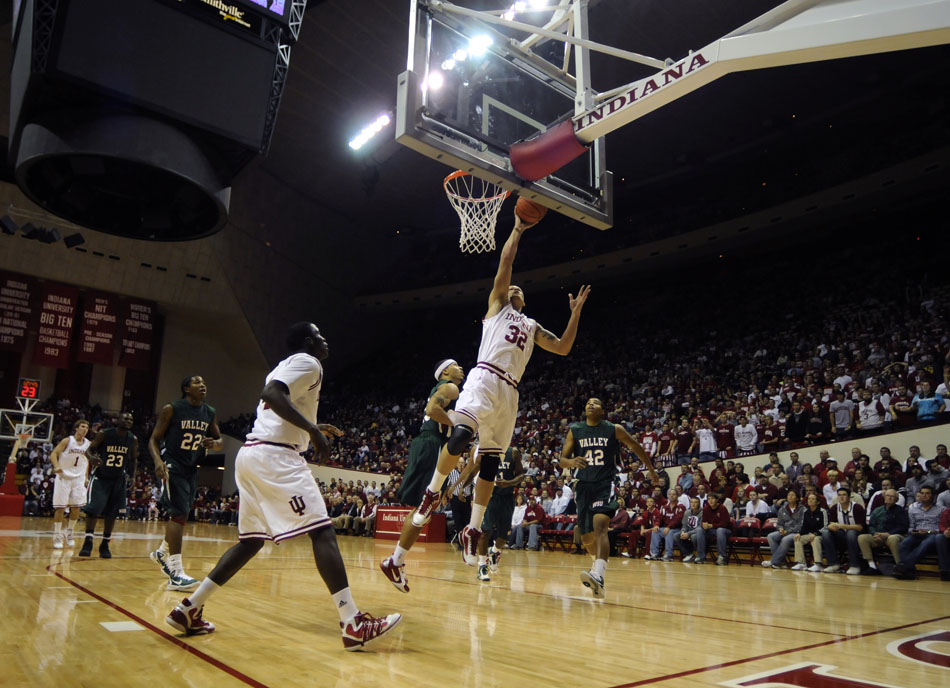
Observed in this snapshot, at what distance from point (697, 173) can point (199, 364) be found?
2322 centimetres

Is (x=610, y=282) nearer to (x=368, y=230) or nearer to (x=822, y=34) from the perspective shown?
(x=368, y=230)

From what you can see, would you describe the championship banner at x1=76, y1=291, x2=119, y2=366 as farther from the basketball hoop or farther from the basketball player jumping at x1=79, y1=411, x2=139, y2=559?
the basketball hoop

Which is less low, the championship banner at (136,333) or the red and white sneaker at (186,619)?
the championship banner at (136,333)

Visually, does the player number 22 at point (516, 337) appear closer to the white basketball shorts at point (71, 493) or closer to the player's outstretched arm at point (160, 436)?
the player's outstretched arm at point (160, 436)

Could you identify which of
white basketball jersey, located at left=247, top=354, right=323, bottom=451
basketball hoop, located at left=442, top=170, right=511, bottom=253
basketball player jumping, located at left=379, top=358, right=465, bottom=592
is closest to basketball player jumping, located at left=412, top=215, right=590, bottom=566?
basketball player jumping, located at left=379, top=358, right=465, bottom=592

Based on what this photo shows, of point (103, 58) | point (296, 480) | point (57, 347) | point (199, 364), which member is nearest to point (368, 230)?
point (199, 364)

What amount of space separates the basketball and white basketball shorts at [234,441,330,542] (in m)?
3.04

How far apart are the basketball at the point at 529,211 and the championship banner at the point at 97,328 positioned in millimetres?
24508

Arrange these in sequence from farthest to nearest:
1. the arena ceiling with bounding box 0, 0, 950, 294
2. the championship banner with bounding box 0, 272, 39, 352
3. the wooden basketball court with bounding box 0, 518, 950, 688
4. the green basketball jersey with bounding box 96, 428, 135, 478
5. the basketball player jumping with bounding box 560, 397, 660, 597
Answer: the championship banner with bounding box 0, 272, 39, 352
the arena ceiling with bounding box 0, 0, 950, 294
the green basketball jersey with bounding box 96, 428, 135, 478
the basketball player jumping with bounding box 560, 397, 660, 597
the wooden basketball court with bounding box 0, 518, 950, 688

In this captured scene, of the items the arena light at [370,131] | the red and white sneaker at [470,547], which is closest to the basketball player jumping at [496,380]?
the red and white sneaker at [470,547]

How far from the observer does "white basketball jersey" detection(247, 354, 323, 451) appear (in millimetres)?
3479

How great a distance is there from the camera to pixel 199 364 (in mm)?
31281

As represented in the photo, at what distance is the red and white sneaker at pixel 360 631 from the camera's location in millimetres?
3125

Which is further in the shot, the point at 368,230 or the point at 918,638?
the point at 368,230
